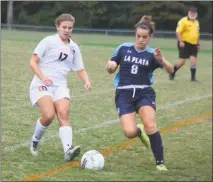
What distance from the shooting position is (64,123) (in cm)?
703

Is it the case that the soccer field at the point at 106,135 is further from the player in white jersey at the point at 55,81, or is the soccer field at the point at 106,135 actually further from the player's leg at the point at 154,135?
the player in white jersey at the point at 55,81

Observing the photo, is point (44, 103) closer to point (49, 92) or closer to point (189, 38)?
point (49, 92)

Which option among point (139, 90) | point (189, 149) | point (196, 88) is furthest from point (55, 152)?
point (196, 88)

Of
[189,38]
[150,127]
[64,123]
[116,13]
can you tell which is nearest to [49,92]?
[64,123]

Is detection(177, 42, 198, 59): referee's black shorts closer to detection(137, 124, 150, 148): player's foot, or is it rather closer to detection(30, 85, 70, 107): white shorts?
detection(137, 124, 150, 148): player's foot

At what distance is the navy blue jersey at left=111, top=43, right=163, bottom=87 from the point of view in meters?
7.04

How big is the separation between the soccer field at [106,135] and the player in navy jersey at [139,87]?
43 centimetres

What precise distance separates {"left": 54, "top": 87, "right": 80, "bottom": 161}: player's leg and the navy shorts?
0.69 metres

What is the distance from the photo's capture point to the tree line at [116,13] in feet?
92.7

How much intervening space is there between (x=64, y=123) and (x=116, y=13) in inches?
974

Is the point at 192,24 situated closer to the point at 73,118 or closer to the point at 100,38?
the point at 73,118

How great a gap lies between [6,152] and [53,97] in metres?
0.95

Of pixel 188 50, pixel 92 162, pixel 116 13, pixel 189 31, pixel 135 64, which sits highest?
pixel 135 64

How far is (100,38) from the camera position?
3706 cm
